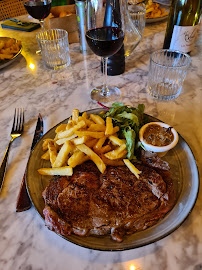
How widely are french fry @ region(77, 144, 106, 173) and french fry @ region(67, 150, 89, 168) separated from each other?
0.03 m

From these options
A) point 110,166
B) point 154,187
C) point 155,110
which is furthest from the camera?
point 155,110

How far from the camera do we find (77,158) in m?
1.10

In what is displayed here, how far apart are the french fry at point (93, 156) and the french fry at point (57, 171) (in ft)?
0.39

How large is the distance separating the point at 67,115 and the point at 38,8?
1142 mm

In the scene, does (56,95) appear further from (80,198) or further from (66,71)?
(80,198)

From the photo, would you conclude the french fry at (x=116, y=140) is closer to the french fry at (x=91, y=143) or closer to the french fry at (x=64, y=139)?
the french fry at (x=91, y=143)

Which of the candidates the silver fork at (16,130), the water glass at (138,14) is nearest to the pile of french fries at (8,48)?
the silver fork at (16,130)

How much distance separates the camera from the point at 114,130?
1.19 metres

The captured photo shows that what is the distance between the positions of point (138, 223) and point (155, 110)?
94 cm

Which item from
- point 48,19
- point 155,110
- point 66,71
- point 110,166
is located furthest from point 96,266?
point 48,19

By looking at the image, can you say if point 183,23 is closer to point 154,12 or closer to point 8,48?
point 154,12

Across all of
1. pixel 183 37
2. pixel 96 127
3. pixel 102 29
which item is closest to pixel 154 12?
pixel 183 37

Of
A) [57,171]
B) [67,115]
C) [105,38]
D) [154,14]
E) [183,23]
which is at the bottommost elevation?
[67,115]

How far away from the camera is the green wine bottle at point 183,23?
1861mm
